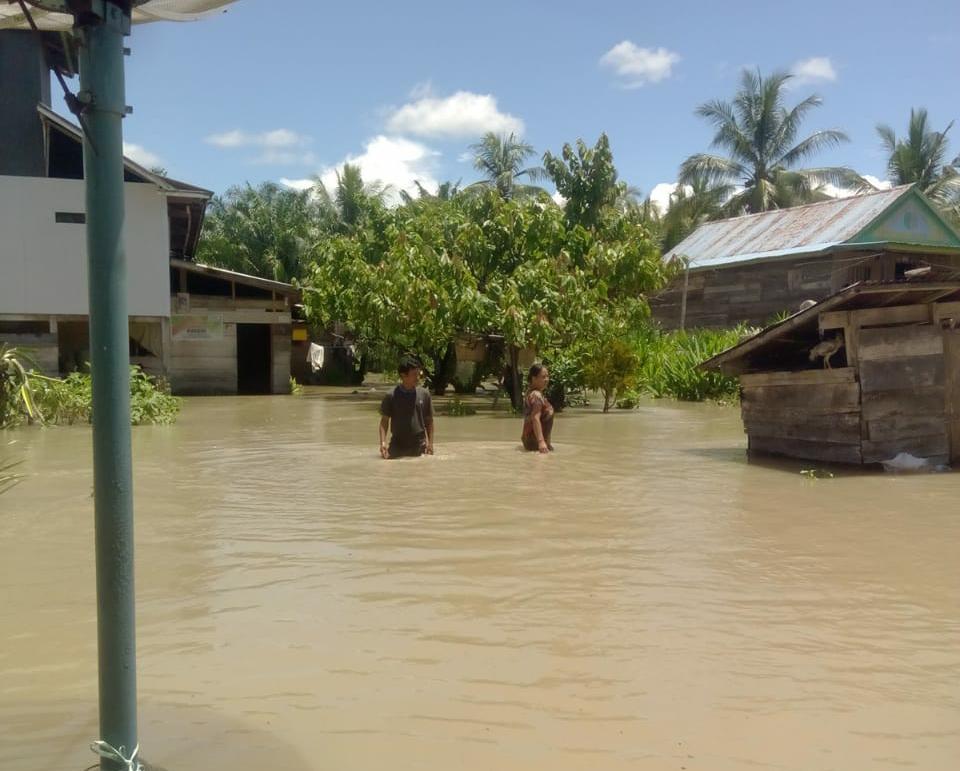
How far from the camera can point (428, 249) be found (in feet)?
58.6

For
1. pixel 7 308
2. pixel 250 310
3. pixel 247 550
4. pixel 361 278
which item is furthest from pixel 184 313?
pixel 247 550

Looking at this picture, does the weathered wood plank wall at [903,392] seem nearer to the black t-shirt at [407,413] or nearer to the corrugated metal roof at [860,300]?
the corrugated metal roof at [860,300]

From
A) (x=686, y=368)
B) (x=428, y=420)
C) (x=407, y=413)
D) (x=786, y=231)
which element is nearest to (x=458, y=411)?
(x=686, y=368)

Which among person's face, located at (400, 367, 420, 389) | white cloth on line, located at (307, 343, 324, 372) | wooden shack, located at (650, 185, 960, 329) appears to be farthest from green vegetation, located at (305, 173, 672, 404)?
white cloth on line, located at (307, 343, 324, 372)

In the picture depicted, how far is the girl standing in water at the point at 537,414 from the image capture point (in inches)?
409

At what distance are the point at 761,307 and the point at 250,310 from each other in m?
13.0

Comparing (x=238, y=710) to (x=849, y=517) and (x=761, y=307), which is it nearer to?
(x=849, y=517)

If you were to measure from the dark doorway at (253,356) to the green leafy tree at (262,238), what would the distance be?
470 cm

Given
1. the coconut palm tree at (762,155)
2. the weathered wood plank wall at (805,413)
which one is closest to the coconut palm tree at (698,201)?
the coconut palm tree at (762,155)

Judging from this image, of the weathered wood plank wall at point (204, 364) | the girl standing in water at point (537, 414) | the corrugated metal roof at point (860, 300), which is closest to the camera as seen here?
the corrugated metal roof at point (860, 300)

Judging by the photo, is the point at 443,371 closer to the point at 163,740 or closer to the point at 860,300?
the point at 860,300

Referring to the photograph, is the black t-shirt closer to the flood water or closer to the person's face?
the person's face

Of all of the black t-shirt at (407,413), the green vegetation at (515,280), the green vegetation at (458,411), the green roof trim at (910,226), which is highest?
the green roof trim at (910,226)

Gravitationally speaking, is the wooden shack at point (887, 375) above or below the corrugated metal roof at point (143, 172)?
below
